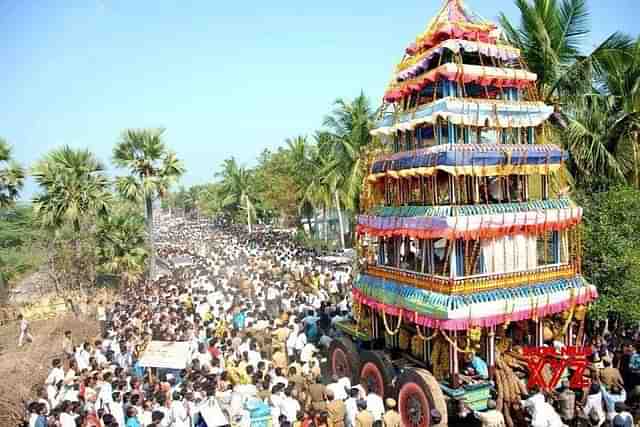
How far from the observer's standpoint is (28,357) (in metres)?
13.9

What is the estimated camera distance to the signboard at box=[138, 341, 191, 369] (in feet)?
35.0

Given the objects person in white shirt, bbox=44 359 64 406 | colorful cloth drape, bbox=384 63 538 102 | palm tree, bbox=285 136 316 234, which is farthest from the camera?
palm tree, bbox=285 136 316 234

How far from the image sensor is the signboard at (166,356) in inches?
420

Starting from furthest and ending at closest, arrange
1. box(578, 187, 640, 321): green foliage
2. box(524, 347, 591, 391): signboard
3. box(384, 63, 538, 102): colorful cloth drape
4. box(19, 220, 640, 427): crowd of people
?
1. box(578, 187, 640, 321): green foliage
2. box(384, 63, 538, 102): colorful cloth drape
3. box(524, 347, 591, 391): signboard
4. box(19, 220, 640, 427): crowd of people

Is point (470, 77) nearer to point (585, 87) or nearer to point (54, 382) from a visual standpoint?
point (585, 87)

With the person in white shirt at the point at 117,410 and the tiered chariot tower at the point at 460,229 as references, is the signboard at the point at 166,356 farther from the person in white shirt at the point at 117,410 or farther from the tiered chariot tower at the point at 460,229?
the tiered chariot tower at the point at 460,229

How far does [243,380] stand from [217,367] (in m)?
1.13

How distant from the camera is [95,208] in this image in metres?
22.0

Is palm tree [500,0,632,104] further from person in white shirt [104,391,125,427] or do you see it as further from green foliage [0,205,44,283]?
green foliage [0,205,44,283]

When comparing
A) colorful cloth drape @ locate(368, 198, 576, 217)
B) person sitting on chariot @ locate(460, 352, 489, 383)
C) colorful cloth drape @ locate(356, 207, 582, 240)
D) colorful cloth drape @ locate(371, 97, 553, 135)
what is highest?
colorful cloth drape @ locate(371, 97, 553, 135)

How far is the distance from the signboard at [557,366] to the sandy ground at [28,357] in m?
11.1

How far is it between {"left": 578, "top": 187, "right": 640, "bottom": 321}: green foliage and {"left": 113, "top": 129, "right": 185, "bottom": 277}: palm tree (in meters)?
20.5

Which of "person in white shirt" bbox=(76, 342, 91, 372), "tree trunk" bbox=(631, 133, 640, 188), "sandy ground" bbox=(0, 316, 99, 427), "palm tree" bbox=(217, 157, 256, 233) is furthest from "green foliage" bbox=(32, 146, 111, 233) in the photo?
"palm tree" bbox=(217, 157, 256, 233)

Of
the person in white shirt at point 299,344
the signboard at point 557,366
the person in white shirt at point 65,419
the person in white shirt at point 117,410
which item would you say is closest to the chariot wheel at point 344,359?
the person in white shirt at point 299,344
